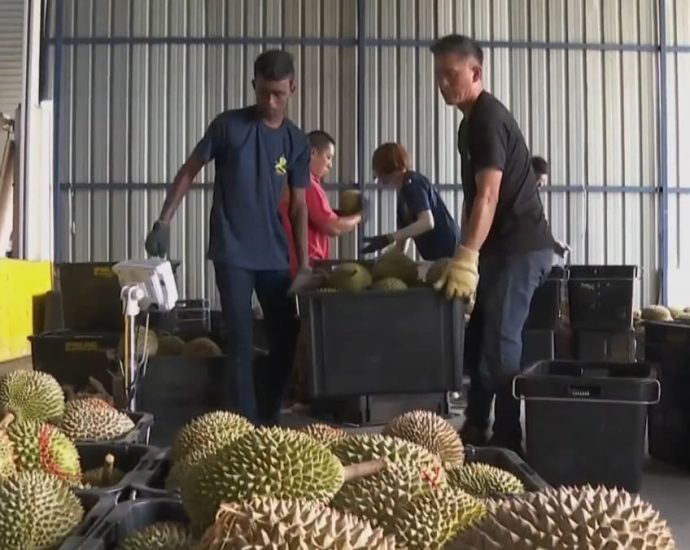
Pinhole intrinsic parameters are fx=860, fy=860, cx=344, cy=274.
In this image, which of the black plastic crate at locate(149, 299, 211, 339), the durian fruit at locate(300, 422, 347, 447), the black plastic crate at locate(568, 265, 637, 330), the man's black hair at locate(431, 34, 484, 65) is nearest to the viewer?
the durian fruit at locate(300, 422, 347, 447)

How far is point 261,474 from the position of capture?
110cm

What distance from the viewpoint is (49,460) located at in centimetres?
154

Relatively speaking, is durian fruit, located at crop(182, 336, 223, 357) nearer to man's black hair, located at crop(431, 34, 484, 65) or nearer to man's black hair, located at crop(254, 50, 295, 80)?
man's black hair, located at crop(254, 50, 295, 80)

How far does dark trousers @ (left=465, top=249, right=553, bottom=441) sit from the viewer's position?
9.82ft

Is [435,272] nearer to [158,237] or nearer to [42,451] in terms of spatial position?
[158,237]

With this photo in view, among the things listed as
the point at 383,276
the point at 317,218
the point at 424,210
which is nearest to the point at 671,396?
the point at 383,276

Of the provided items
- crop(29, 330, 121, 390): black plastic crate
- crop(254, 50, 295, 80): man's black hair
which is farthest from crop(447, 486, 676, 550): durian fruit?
crop(29, 330, 121, 390): black plastic crate

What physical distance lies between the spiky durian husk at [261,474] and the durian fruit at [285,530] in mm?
203

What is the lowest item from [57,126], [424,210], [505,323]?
[505,323]

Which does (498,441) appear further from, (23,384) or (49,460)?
(49,460)

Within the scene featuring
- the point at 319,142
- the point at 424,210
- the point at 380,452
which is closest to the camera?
the point at 380,452

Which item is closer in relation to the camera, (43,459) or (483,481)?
(483,481)

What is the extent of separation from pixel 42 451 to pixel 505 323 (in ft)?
5.98

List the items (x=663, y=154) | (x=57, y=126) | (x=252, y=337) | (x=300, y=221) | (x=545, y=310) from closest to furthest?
1. (x=252, y=337)
2. (x=300, y=221)
3. (x=545, y=310)
4. (x=57, y=126)
5. (x=663, y=154)
